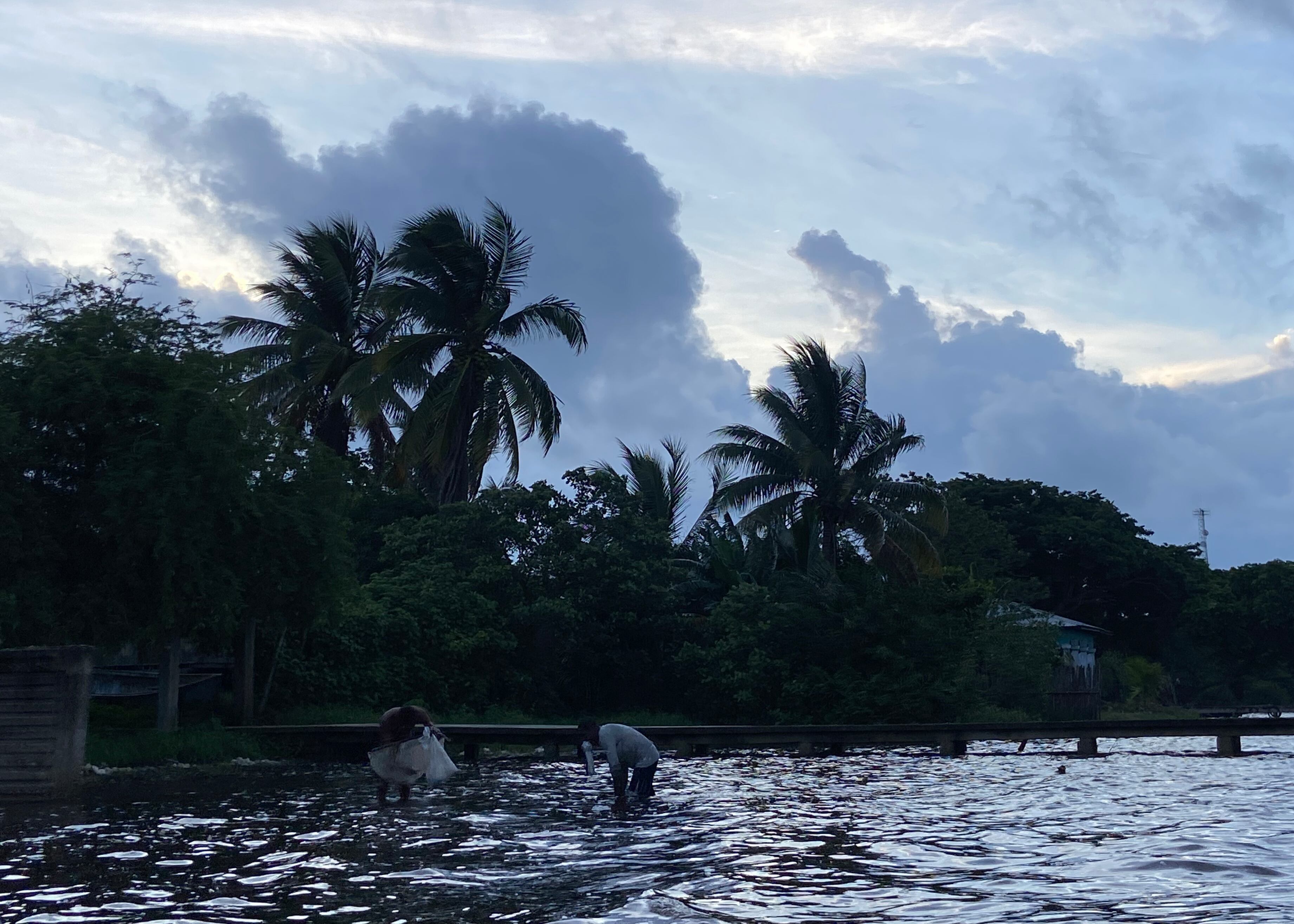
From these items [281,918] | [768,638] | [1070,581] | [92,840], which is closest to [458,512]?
[768,638]

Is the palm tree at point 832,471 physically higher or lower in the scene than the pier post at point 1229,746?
higher

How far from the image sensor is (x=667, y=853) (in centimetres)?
1365

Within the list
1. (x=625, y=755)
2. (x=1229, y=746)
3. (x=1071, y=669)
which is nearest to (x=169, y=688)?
(x=625, y=755)

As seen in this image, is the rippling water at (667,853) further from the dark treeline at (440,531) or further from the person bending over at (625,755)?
the dark treeline at (440,531)

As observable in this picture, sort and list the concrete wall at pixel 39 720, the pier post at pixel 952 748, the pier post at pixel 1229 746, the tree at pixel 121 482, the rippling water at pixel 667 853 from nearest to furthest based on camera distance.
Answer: the rippling water at pixel 667 853 < the concrete wall at pixel 39 720 < the tree at pixel 121 482 < the pier post at pixel 1229 746 < the pier post at pixel 952 748

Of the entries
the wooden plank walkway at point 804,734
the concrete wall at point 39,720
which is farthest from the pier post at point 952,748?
the concrete wall at point 39,720

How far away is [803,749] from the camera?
31.1 metres

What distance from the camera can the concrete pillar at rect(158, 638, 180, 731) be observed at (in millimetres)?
27547

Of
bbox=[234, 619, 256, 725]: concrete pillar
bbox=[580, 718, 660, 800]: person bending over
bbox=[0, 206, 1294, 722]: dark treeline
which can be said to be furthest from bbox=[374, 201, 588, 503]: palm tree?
bbox=[580, 718, 660, 800]: person bending over

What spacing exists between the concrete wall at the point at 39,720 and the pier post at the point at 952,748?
2007cm

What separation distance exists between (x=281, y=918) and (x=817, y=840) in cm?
662

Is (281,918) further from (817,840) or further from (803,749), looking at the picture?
(803,749)

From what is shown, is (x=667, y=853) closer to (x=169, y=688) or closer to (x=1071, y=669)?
(x=169, y=688)

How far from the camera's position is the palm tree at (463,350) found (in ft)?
139
